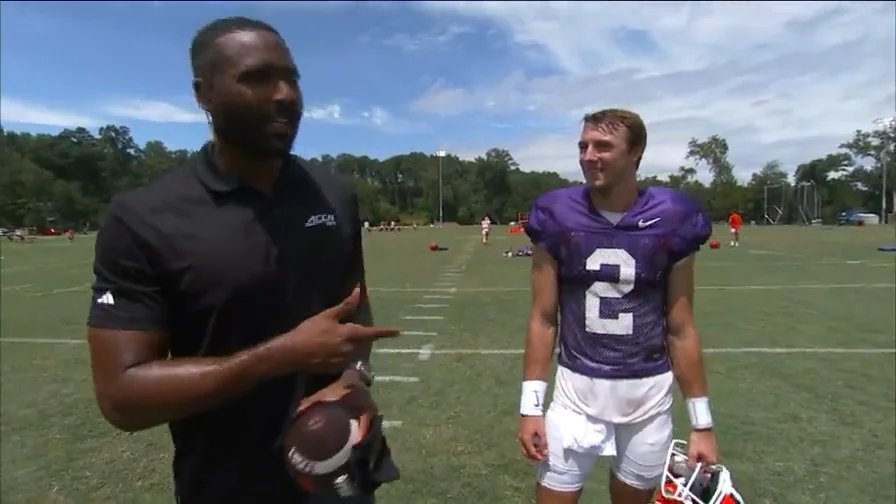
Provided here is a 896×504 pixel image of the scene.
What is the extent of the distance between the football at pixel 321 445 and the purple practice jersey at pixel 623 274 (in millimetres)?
1328

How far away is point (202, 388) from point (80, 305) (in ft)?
39.3

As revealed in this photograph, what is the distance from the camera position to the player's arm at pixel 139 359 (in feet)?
4.99

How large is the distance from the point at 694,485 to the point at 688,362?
0.45m

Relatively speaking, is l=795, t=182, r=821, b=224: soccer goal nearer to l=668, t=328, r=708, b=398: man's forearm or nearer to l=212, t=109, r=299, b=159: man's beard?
l=668, t=328, r=708, b=398: man's forearm

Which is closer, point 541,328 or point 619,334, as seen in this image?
point 619,334

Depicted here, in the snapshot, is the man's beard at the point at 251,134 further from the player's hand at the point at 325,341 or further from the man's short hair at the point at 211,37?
the player's hand at the point at 325,341

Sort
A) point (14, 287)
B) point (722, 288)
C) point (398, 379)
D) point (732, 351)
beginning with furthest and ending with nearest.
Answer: point (14, 287) → point (722, 288) → point (732, 351) → point (398, 379)

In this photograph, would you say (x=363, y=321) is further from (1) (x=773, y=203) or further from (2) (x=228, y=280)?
(1) (x=773, y=203)

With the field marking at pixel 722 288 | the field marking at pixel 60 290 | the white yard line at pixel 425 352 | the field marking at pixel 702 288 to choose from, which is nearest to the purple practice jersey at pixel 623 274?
the white yard line at pixel 425 352

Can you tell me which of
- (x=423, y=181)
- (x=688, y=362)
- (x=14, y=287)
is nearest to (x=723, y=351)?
(x=688, y=362)

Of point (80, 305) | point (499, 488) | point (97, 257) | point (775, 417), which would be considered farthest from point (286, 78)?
point (80, 305)

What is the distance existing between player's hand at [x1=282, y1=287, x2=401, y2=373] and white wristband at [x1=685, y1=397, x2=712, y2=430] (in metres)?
1.64

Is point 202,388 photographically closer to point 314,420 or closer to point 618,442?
point 314,420

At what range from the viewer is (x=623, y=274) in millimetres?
2812
